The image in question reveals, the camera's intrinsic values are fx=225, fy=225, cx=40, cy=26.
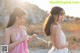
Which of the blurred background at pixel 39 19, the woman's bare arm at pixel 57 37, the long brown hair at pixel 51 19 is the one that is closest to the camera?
the woman's bare arm at pixel 57 37

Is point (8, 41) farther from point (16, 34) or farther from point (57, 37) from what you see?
point (57, 37)

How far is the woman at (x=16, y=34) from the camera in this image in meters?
2.78

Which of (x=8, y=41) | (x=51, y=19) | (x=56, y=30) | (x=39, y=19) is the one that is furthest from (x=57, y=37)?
(x=8, y=41)

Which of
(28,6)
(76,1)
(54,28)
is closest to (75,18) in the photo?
(76,1)

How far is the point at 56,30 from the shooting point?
2752 mm

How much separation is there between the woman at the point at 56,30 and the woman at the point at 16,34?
0.31 m

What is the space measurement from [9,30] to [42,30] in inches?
18.4

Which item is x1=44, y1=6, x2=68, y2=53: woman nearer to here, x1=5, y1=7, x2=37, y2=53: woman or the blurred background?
the blurred background

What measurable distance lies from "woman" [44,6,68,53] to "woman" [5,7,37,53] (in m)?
0.31

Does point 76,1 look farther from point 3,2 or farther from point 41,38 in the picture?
point 3,2

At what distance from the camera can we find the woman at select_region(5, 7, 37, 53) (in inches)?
109

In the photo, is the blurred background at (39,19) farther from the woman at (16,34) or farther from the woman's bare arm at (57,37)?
the woman's bare arm at (57,37)

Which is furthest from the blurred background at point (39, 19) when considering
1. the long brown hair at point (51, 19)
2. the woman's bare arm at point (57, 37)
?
the woman's bare arm at point (57, 37)

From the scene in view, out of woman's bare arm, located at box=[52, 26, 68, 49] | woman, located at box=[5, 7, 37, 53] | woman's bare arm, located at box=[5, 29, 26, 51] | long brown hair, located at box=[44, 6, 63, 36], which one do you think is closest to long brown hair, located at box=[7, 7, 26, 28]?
woman, located at box=[5, 7, 37, 53]
